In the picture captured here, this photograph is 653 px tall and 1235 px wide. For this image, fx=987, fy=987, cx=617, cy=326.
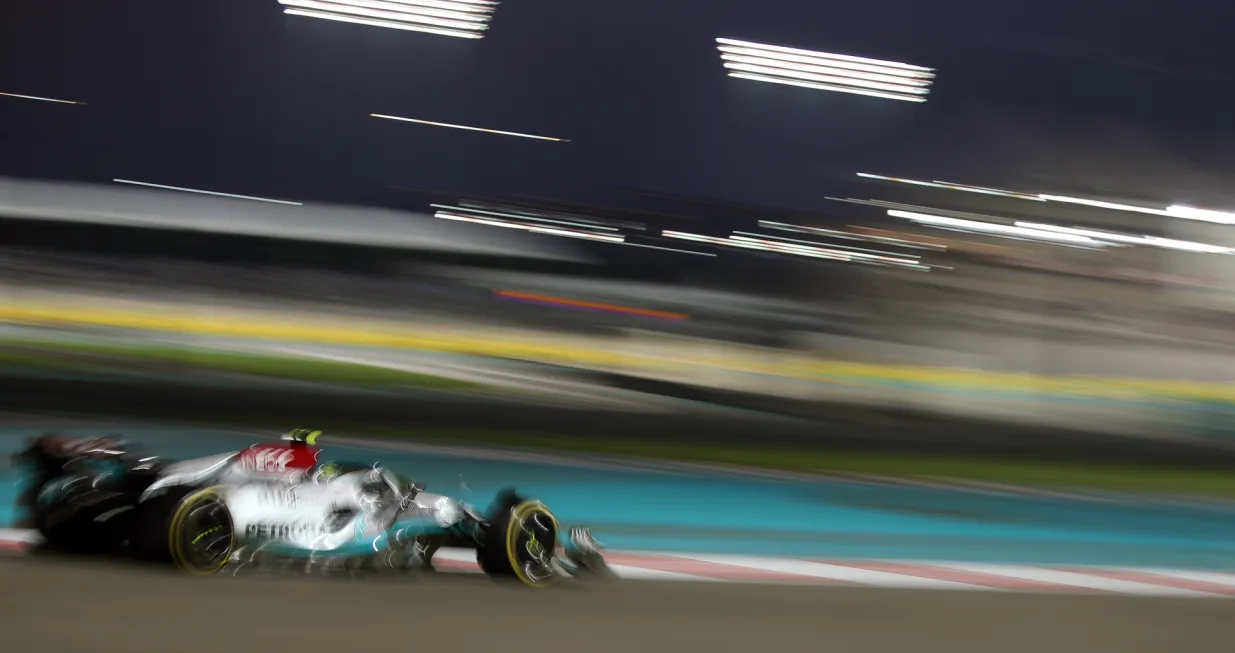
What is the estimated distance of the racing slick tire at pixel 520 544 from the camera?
231cm

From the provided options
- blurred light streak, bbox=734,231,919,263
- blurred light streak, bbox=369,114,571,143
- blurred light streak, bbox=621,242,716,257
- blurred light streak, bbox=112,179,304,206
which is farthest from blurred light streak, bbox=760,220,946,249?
blurred light streak, bbox=112,179,304,206

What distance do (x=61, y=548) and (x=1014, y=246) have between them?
5.41 m

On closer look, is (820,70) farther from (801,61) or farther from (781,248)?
(781,248)

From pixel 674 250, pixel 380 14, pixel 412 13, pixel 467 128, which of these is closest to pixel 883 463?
pixel 674 250

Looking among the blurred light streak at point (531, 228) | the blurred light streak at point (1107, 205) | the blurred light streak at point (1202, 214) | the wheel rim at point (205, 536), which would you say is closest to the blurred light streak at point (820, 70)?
the blurred light streak at point (1107, 205)

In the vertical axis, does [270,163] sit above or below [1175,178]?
below

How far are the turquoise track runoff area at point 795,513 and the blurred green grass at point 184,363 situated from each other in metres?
0.41

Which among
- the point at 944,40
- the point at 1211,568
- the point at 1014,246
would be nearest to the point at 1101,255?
the point at 1014,246

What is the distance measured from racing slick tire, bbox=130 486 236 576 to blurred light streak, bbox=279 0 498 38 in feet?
12.1

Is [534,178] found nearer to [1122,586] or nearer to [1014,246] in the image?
[1014,246]

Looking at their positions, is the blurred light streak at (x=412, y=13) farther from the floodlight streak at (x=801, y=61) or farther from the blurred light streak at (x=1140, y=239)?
the blurred light streak at (x=1140, y=239)

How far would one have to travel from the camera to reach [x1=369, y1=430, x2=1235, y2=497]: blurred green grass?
6074mm

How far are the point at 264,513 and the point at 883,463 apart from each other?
194 inches

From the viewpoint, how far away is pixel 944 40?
5562mm
